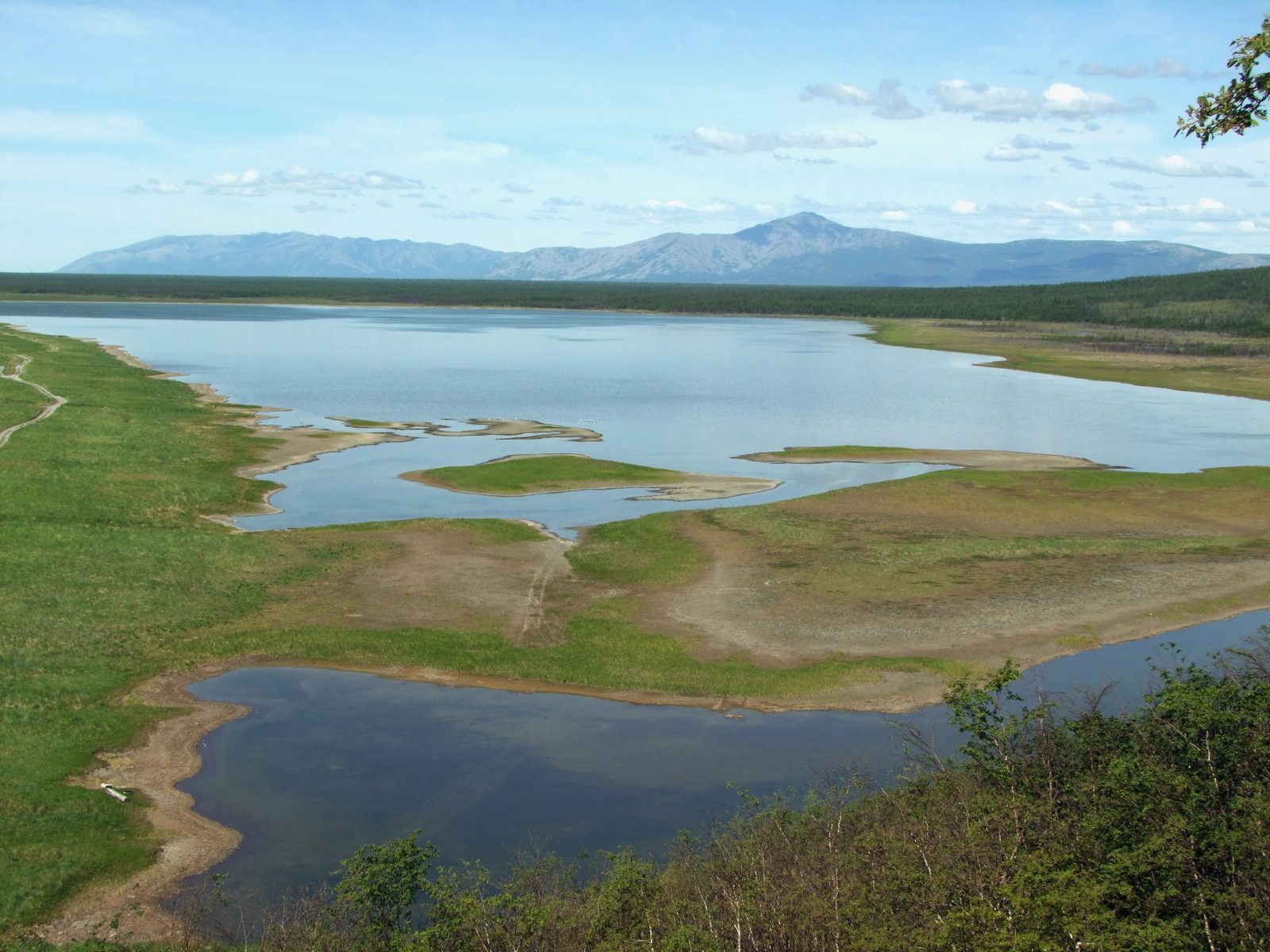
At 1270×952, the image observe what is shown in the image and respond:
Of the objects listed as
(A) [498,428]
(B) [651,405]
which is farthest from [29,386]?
(B) [651,405]

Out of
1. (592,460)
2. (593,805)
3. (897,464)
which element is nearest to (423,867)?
(593,805)

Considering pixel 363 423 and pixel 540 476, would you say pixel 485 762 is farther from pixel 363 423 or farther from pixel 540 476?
pixel 363 423

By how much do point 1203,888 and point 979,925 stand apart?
10.4 ft

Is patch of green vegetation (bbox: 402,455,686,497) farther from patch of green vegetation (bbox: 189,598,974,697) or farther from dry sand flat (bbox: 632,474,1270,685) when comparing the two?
patch of green vegetation (bbox: 189,598,974,697)

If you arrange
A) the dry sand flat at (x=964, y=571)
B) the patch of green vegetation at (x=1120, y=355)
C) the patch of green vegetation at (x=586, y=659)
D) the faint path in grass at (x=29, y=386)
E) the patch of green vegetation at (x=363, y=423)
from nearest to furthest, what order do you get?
the patch of green vegetation at (x=586, y=659), the dry sand flat at (x=964, y=571), the faint path in grass at (x=29, y=386), the patch of green vegetation at (x=363, y=423), the patch of green vegetation at (x=1120, y=355)

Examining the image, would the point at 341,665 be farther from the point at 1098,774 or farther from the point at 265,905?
the point at 1098,774

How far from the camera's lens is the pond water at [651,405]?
1997 inches

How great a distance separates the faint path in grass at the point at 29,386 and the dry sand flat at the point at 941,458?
3875 centimetres

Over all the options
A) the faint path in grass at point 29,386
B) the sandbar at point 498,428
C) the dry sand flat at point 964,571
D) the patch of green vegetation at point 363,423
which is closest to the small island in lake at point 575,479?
the dry sand flat at point 964,571

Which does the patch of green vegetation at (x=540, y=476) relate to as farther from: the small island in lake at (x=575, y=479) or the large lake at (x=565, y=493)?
the large lake at (x=565, y=493)

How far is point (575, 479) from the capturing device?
5150 cm

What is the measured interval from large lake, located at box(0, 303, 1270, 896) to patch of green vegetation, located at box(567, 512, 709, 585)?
2792 mm

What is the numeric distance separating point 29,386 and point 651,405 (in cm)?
4370

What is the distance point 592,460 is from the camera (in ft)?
179
